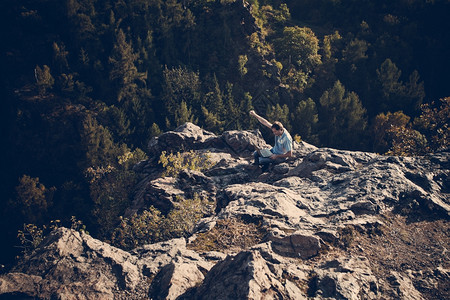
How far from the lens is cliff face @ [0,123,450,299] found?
864 cm

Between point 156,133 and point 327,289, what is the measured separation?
32.2 meters

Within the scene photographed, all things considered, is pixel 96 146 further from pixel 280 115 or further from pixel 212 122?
pixel 280 115

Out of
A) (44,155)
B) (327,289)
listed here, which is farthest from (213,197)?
(44,155)

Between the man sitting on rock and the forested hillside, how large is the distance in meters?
21.9

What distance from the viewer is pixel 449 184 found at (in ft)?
43.3

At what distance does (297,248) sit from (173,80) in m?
34.8

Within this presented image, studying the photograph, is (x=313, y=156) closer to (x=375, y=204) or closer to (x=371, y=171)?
(x=371, y=171)

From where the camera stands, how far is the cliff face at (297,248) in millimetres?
8641

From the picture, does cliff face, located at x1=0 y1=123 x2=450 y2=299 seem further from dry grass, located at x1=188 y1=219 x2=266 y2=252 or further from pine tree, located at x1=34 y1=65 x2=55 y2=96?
pine tree, located at x1=34 y1=65 x2=55 y2=96

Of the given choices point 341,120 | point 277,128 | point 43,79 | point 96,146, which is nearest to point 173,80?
point 96,146

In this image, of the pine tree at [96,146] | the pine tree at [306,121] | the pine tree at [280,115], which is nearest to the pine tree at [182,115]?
the pine tree at [96,146]

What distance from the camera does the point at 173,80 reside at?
42938 millimetres

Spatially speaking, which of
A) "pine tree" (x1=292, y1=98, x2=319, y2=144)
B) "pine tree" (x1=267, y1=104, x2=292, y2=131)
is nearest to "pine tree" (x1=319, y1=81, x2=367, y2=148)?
"pine tree" (x1=292, y1=98, x2=319, y2=144)

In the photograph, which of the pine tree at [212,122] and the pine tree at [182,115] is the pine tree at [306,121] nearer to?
the pine tree at [212,122]
